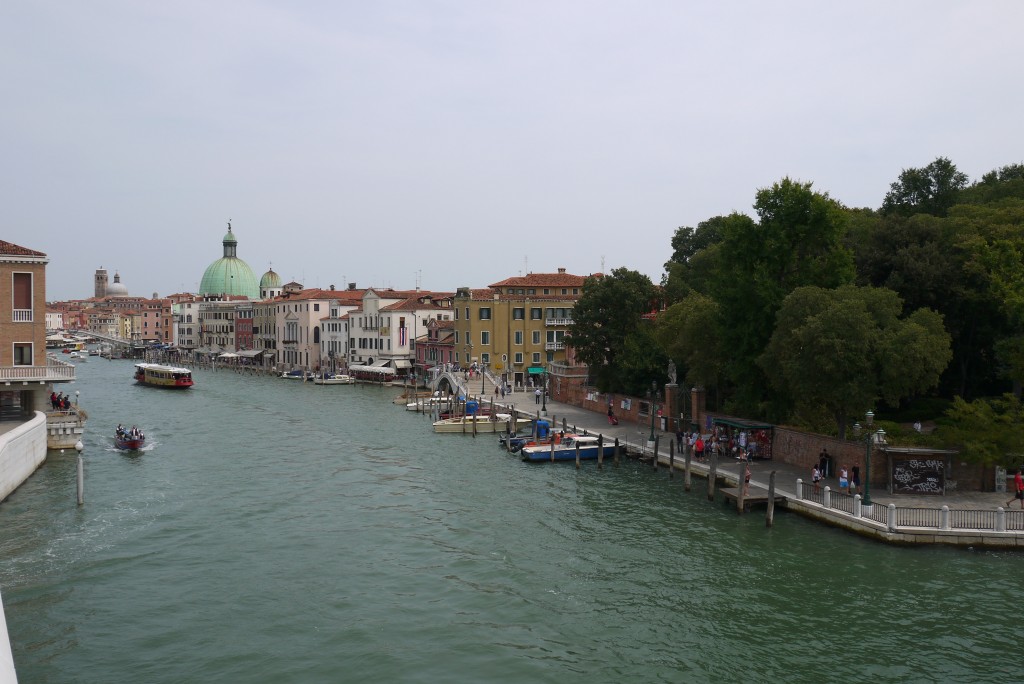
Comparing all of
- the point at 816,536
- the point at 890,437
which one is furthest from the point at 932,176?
the point at 816,536

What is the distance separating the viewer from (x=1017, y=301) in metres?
25.0

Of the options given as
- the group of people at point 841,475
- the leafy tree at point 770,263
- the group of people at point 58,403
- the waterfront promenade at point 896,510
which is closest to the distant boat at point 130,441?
the group of people at point 58,403

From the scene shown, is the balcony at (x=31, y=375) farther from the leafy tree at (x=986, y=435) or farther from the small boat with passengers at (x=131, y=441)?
the leafy tree at (x=986, y=435)

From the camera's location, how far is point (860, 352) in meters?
24.3

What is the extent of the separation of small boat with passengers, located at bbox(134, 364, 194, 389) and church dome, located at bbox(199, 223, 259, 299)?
59774mm

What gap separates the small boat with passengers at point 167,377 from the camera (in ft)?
238

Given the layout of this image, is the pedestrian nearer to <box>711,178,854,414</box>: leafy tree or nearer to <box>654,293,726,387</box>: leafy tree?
<box>711,178,854,414</box>: leafy tree

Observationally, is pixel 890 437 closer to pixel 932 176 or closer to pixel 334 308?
pixel 932 176

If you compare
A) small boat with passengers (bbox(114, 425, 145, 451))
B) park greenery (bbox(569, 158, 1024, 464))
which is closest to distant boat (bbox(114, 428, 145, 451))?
small boat with passengers (bbox(114, 425, 145, 451))

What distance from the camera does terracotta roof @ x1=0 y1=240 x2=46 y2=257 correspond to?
111ft

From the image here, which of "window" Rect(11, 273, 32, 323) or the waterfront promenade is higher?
"window" Rect(11, 273, 32, 323)

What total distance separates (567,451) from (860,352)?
1312cm

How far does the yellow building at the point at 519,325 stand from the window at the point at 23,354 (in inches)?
1297

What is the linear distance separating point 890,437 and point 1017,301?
19.3ft
